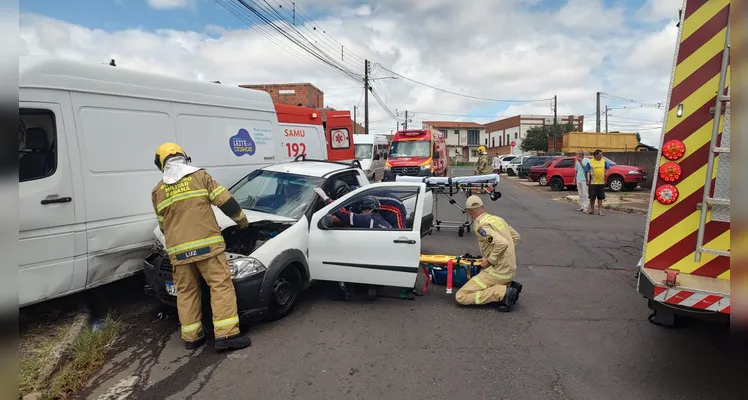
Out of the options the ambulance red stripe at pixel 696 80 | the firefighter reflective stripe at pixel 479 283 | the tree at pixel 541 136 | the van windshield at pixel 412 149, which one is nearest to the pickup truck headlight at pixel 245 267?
the firefighter reflective stripe at pixel 479 283

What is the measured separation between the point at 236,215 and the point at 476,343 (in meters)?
2.62

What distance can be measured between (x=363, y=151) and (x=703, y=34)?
1749cm

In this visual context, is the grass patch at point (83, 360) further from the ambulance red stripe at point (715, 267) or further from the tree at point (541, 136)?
the tree at point (541, 136)

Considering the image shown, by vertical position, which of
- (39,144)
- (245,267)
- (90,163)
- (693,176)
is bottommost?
(245,267)

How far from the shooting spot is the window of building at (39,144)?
4.12 meters

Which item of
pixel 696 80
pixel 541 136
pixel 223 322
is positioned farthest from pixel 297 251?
pixel 541 136

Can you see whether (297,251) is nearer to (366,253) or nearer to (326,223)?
(326,223)

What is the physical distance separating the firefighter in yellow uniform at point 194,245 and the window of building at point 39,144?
1125 mm

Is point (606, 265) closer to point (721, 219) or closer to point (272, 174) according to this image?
point (721, 219)

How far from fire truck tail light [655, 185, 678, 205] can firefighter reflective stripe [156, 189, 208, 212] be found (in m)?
3.88

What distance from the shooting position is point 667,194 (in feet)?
11.3

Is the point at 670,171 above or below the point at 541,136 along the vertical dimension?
below

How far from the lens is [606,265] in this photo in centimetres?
693

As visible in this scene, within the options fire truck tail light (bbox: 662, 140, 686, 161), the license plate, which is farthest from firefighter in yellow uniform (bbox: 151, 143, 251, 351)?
fire truck tail light (bbox: 662, 140, 686, 161)
